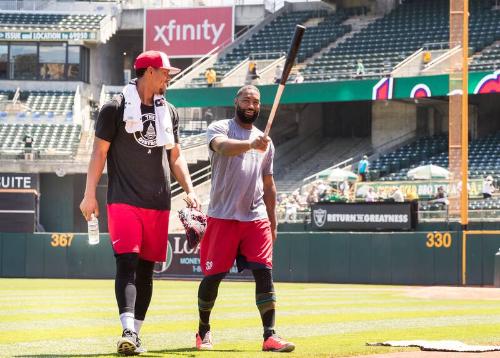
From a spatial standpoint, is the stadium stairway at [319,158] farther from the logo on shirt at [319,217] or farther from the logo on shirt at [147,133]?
the logo on shirt at [147,133]

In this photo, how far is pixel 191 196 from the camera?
848cm

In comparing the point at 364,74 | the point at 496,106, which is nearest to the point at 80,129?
the point at 364,74

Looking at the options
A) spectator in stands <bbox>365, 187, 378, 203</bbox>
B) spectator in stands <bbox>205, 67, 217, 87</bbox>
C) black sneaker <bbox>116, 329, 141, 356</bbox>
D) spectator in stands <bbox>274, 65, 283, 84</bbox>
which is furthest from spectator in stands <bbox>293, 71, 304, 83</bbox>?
black sneaker <bbox>116, 329, 141, 356</bbox>

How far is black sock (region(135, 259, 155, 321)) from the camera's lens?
331 inches

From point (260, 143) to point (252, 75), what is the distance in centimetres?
3575

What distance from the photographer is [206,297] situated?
8.81 m

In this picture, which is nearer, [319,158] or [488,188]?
[488,188]

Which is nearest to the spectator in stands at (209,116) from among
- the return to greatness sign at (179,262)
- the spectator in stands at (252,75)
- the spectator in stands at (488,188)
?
the spectator in stands at (252,75)

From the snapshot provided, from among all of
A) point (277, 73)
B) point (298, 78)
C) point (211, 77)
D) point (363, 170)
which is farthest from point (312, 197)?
point (211, 77)

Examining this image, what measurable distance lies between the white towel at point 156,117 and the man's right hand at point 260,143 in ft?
2.20

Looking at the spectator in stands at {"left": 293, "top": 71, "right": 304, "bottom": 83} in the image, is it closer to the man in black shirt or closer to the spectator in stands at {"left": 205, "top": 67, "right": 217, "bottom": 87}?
the spectator in stands at {"left": 205, "top": 67, "right": 217, "bottom": 87}

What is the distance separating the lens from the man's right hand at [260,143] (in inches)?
314

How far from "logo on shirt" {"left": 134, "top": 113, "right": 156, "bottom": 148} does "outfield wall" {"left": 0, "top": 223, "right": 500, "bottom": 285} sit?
1979 cm

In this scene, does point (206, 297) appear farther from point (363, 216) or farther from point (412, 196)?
point (412, 196)
